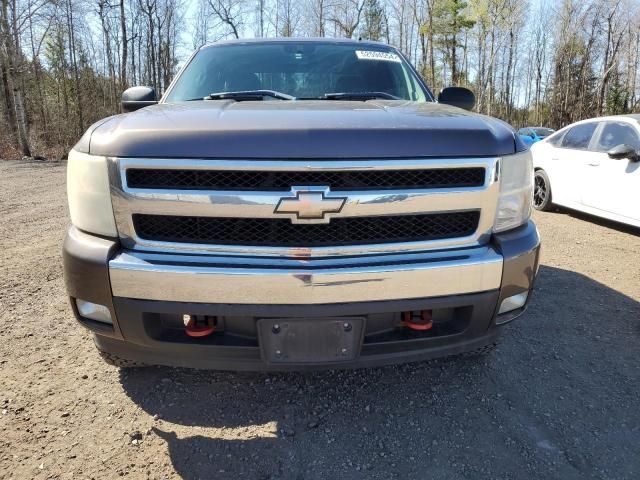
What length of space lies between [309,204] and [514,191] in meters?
0.90

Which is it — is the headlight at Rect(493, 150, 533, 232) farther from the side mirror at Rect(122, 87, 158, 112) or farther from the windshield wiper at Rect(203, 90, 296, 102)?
the side mirror at Rect(122, 87, 158, 112)

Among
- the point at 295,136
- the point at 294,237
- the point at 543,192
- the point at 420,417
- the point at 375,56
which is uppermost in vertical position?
the point at 375,56

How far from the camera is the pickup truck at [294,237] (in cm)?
170

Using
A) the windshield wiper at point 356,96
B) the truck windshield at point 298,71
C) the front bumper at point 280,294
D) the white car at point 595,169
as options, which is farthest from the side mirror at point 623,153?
the front bumper at point 280,294

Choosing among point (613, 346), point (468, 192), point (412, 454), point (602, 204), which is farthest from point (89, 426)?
point (602, 204)

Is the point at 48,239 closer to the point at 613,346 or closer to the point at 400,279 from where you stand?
the point at 400,279

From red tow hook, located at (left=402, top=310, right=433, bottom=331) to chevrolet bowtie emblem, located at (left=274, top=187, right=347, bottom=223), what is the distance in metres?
0.56

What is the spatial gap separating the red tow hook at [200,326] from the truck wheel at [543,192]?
6.83 m

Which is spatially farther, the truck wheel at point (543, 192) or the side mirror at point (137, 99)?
the truck wheel at point (543, 192)

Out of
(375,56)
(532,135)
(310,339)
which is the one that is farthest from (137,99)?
(532,135)

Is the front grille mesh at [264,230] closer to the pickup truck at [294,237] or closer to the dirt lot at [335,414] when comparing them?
the pickup truck at [294,237]

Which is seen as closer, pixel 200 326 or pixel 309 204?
pixel 309 204

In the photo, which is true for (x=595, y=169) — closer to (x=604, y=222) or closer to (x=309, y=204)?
(x=604, y=222)

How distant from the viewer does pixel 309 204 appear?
5.57 ft
